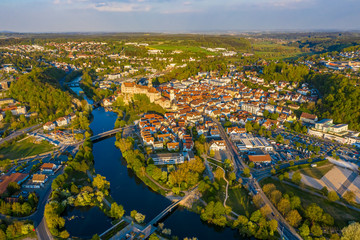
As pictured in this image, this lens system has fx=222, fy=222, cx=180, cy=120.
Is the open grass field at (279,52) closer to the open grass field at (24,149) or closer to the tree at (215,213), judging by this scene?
the tree at (215,213)

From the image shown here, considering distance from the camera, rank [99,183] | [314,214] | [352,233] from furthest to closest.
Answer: [99,183] → [314,214] → [352,233]

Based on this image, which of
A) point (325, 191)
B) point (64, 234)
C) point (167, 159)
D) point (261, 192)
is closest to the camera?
point (64, 234)

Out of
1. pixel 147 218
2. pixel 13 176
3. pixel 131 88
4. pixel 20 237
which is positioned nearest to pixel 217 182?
pixel 147 218

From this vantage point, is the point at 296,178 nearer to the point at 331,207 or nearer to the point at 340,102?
the point at 331,207

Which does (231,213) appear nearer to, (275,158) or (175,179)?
(175,179)

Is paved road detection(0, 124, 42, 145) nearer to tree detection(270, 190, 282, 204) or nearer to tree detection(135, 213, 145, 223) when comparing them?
tree detection(135, 213, 145, 223)

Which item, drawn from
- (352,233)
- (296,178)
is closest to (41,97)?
(296,178)

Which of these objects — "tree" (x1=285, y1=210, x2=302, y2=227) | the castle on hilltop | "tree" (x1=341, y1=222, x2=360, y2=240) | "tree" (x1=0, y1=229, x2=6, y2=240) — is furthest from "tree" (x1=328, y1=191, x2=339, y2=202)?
the castle on hilltop
